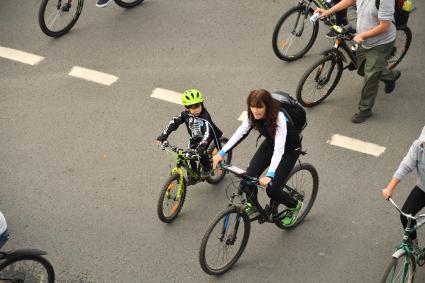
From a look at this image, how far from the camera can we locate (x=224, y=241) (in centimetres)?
719

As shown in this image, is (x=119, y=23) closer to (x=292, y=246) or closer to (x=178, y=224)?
(x=178, y=224)

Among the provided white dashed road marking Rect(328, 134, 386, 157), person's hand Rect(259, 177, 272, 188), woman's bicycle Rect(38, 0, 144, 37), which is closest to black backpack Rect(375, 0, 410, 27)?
white dashed road marking Rect(328, 134, 386, 157)

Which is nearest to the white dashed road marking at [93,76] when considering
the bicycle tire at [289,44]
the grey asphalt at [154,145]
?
the grey asphalt at [154,145]

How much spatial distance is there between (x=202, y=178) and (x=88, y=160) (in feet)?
5.57

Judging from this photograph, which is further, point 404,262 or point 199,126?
point 199,126

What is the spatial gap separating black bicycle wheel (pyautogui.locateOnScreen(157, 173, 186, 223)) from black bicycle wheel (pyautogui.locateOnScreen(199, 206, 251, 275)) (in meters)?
0.87

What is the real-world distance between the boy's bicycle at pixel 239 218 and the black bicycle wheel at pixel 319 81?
1808 mm

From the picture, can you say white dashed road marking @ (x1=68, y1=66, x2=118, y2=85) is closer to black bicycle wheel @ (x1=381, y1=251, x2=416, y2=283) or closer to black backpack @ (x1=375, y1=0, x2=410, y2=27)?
black backpack @ (x1=375, y1=0, x2=410, y2=27)

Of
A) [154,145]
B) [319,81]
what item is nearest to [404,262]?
[319,81]

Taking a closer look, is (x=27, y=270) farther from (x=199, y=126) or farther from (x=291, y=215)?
(x=291, y=215)

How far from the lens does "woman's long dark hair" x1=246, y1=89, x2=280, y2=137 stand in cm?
654

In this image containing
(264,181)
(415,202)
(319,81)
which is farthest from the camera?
Result: (319,81)

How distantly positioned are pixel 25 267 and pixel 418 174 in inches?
153

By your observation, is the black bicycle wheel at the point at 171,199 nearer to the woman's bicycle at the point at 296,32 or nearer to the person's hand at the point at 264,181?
the person's hand at the point at 264,181
